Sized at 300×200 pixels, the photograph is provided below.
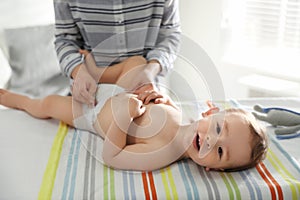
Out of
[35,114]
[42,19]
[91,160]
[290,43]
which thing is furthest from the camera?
[290,43]

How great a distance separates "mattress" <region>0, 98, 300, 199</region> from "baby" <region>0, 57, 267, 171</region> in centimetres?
3

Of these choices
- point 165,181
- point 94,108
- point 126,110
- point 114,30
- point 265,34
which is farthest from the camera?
point 265,34

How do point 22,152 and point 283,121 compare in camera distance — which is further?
point 283,121

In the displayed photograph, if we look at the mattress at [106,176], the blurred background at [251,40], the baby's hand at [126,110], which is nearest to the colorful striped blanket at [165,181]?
the mattress at [106,176]

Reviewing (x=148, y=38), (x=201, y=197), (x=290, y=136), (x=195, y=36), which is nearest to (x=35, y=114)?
(x=148, y=38)

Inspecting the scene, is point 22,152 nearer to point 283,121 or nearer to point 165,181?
point 165,181

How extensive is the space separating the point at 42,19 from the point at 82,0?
593mm

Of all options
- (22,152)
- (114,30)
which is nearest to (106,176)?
(22,152)

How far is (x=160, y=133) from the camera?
1162mm

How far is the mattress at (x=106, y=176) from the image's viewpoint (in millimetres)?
1002

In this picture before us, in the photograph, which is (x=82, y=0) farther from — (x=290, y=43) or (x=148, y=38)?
(x=290, y=43)

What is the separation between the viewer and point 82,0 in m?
1.41

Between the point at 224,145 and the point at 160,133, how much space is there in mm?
174

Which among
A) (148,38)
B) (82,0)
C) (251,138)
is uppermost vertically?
(82,0)
